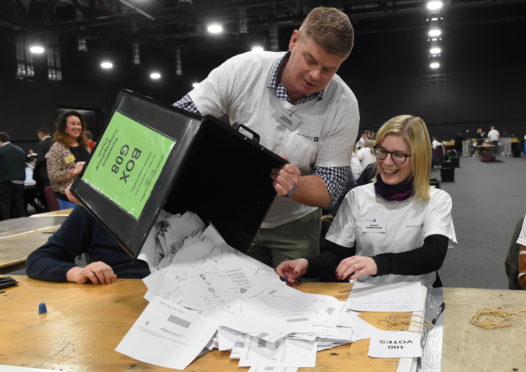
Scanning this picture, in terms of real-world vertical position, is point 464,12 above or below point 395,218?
above

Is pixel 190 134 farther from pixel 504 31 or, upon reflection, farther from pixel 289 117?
pixel 504 31

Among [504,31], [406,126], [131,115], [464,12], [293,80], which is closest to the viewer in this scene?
[131,115]

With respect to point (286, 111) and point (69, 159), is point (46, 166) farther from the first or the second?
point (286, 111)

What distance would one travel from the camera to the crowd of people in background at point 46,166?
145 inches

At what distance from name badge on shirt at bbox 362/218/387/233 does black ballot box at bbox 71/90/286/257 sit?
0.58 meters

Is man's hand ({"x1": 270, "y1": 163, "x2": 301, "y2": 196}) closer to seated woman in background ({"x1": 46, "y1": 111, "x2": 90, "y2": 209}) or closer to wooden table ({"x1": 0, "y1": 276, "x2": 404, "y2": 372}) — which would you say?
wooden table ({"x1": 0, "y1": 276, "x2": 404, "y2": 372})

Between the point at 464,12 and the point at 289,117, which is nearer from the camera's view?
the point at 289,117

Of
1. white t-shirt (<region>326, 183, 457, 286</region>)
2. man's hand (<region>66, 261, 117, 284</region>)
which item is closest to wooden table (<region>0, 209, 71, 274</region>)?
man's hand (<region>66, 261, 117, 284</region>)

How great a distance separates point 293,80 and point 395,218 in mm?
634

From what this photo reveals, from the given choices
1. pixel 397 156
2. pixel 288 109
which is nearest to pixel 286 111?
pixel 288 109

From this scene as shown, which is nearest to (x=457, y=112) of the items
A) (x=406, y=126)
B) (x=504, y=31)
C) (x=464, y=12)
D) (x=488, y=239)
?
(x=504, y=31)

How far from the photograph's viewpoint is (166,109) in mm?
976

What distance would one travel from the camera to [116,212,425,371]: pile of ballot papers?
0.88m

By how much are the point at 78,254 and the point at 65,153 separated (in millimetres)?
2263
